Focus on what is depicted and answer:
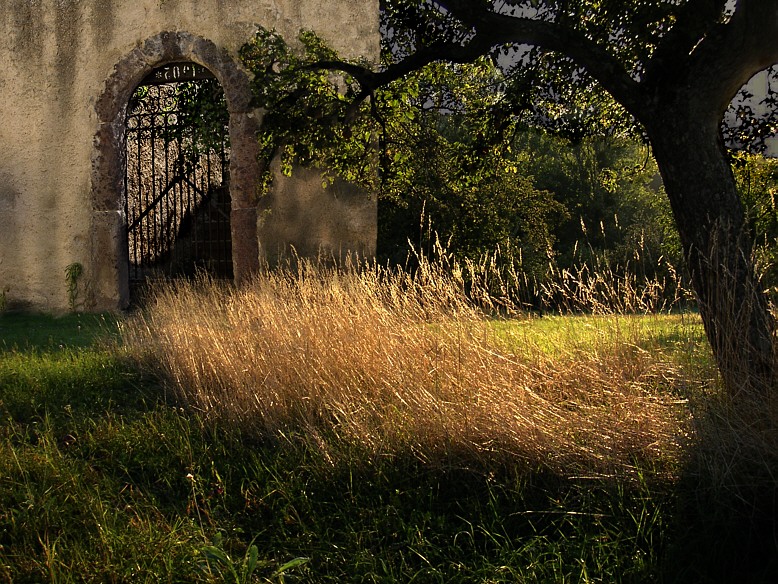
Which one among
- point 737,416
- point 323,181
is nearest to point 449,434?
point 737,416

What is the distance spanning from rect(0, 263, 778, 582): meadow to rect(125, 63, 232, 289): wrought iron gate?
14.2 feet

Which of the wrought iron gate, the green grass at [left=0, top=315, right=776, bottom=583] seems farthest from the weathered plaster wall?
the green grass at [left=0, top=315, right=776, bottom=583]

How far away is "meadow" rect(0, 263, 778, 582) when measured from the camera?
3.08 metres

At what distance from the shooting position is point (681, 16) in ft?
15.9

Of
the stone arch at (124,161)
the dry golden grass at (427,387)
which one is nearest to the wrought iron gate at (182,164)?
the stone arch at (124,161)

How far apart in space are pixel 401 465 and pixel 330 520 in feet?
1.61

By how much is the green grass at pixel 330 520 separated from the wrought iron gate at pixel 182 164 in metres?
5.10

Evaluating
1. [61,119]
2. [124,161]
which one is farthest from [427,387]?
[61,119]

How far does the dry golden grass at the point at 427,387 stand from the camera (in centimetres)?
369

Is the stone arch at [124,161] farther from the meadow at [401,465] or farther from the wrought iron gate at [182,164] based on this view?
the meadow at [401,465]

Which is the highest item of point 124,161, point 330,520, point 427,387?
point 124,161

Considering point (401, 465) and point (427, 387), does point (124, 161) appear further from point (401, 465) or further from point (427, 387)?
point (401, 465)

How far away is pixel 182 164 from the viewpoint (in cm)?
1251

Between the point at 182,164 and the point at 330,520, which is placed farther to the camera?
the point at 182,164
